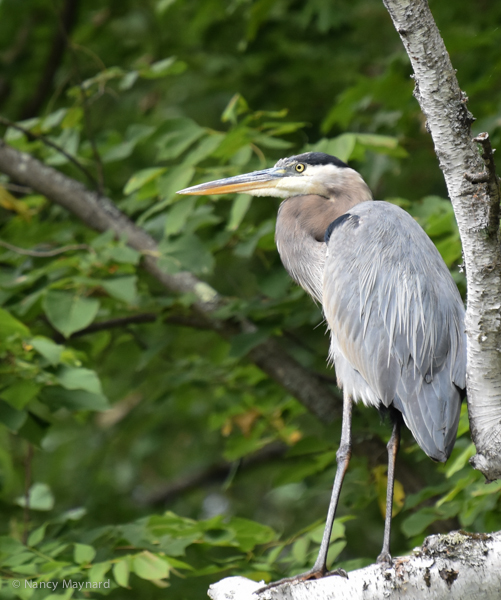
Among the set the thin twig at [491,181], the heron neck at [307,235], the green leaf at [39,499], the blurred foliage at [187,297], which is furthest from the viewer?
the green leaf at [39,499]

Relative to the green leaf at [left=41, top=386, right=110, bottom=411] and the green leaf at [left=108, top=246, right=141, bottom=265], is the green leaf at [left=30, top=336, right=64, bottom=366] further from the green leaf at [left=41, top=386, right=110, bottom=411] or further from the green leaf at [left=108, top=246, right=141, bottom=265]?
the green leaf at [left=108, top=246, right=141, bottom=265]

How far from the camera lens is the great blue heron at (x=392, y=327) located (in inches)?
86.0

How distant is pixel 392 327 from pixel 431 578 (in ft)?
3.21

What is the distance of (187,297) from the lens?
3230 millimetres

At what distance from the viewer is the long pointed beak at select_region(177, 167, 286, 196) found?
2852 millimetres

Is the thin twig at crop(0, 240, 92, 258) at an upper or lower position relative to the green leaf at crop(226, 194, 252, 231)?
lower

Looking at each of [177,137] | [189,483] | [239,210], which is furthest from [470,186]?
[189,483]

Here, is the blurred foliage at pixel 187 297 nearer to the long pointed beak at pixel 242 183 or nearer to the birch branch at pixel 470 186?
the long pointed beak at pixel 242 183

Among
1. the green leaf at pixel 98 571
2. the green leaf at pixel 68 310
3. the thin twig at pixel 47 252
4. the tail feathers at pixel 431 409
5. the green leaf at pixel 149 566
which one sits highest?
the thin twig at pixel 47 252

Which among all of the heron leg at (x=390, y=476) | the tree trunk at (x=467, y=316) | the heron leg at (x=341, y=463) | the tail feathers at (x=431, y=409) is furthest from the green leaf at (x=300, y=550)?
the tree trunk at (x=467, y=316)

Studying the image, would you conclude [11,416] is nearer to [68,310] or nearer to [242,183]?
[68,310]

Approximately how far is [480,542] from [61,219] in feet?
9.62

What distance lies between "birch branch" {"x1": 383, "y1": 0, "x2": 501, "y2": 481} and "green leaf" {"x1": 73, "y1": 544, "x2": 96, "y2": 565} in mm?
1283

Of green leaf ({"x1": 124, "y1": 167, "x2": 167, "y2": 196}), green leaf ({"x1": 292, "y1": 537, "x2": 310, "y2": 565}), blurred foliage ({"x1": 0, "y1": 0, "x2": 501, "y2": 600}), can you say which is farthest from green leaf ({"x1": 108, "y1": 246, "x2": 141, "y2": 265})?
green leaf ({"x1": 292, "y1": 537, "x2": 310, "y2": 565})
